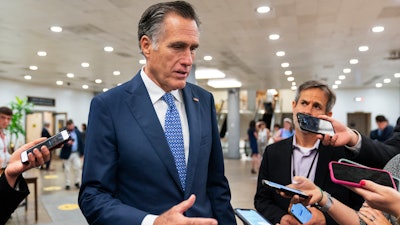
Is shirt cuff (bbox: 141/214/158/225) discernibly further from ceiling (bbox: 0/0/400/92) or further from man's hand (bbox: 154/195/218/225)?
ceiling (bbox: 0/0/400/92)

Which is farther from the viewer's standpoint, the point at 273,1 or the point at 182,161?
the point at 273,1

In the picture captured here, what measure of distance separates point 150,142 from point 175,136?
5.7 inches

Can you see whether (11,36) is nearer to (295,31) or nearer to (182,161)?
(295,31)

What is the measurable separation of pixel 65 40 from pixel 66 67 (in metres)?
4.54

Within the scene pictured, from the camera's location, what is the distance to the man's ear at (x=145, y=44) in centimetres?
160

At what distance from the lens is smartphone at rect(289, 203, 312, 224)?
193 centimetres

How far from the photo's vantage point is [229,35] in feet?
26.8

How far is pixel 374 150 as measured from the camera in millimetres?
1974

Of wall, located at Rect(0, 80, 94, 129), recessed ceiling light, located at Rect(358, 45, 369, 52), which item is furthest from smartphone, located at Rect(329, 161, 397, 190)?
wall, located at Rect(0, 80, 94, 129)

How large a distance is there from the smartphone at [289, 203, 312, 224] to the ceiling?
4.54m

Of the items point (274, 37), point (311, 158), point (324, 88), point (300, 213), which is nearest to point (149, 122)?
point (300, 213)

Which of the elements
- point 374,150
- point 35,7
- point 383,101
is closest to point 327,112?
point 374,150

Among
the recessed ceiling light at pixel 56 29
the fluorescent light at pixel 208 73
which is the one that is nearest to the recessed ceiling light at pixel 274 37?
the recessed ceiling light at pixel 56 29

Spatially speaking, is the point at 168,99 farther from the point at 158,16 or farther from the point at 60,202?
the point at 60,202
